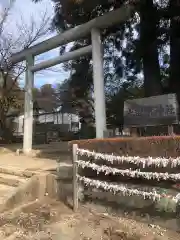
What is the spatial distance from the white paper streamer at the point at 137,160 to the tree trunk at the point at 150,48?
469 cm

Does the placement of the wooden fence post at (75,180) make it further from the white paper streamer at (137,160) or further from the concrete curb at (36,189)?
the concrete curb at (36,189)

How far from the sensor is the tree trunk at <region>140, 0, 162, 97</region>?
977 cm

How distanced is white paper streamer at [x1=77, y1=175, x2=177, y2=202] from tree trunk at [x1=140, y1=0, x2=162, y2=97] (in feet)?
16.0

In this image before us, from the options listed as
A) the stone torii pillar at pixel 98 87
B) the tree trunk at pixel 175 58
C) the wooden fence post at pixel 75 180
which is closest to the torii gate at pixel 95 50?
the stone torii pillar at pixel 98 87

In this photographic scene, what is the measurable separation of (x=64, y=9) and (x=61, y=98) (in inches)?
541

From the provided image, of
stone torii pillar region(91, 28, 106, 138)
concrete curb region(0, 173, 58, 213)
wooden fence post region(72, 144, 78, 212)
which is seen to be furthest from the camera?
stone torii pillar region(91, 28, 106, 138)

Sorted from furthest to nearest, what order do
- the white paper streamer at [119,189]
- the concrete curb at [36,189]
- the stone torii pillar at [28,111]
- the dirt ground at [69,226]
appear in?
1. the stone torii pillar at [28,111]
2. the concrete curb at [36,189]
3. the white paper streamer at [119,189]
4. the dirt ground at [69,226]

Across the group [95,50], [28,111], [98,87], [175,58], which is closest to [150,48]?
[175,58]

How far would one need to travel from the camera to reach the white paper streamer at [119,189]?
459 cm

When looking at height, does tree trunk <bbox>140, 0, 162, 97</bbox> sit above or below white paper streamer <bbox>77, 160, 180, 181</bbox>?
above

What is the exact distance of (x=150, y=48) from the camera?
991 centimetres

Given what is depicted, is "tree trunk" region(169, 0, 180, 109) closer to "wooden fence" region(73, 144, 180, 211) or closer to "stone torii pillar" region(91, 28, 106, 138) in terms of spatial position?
"stone torii pillar" region(91, 28, 106, 138)

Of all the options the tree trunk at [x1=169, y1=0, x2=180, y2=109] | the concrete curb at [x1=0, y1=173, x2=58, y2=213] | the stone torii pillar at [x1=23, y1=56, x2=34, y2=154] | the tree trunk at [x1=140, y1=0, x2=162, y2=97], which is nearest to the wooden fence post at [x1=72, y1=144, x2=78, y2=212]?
the concrete curb at [x1=0, y1=173, x2=58, y2=213]

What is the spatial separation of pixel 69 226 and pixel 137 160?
4.87 ft
